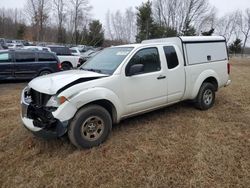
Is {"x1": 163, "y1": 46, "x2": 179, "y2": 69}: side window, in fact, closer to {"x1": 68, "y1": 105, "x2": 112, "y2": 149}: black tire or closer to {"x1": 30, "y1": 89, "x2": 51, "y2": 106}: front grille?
{"x1": 68, "y1": 105, "x2": 112, "y2": 149}: black tire

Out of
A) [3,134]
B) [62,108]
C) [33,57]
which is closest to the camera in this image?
[62,108]

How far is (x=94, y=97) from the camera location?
12.4 feet

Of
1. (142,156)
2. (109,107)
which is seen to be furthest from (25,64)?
(142,156)

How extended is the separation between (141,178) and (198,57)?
3655mm

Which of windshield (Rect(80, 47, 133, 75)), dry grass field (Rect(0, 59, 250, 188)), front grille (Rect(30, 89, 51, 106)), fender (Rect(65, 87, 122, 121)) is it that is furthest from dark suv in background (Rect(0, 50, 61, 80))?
fender (Rect(65, 87, 122, 121))

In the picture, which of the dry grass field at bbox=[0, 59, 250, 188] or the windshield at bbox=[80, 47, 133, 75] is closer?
the dry grass field at bbox=[0, 59, 250, 188]

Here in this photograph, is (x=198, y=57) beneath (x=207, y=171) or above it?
above

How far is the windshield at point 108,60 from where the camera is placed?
436 cm

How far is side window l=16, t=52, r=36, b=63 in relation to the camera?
10317 millimetres

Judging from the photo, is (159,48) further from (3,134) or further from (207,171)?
(3,134)

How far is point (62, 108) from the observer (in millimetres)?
3514

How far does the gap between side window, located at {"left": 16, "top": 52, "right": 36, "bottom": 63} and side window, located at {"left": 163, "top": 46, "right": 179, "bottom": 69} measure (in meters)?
7.66

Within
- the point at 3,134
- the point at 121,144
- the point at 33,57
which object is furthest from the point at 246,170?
the point at 33,57

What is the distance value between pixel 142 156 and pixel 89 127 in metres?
0.99
